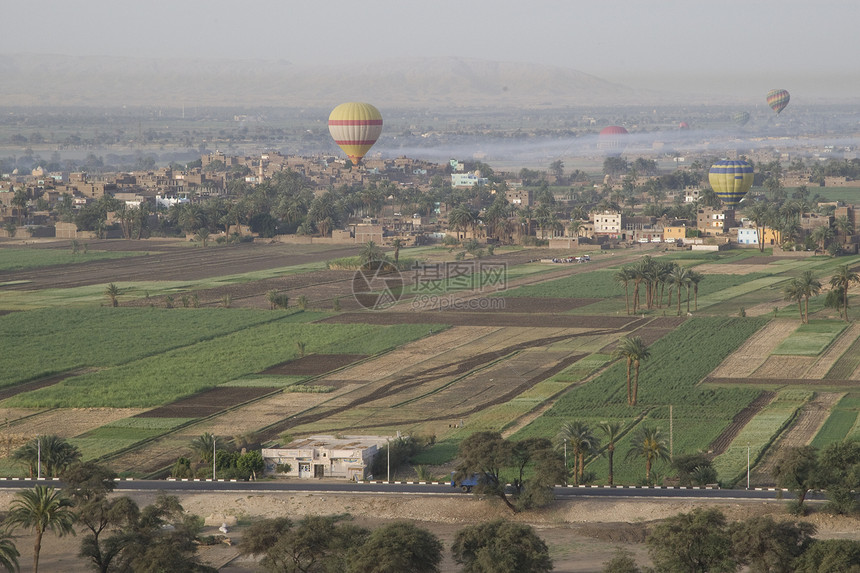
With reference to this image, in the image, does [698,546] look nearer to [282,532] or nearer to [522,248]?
[282,532]

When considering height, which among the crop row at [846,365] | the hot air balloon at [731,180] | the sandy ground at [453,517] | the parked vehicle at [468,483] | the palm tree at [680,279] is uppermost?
the hot air balloon at [731,180]

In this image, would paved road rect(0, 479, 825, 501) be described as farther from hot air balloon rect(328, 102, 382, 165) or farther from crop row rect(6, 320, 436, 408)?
hot air balloon rect(328, 102, 382, 165)

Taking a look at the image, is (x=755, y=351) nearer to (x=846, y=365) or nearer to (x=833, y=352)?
(x=833, y=352)

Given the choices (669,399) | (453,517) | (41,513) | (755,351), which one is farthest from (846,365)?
(41,513)

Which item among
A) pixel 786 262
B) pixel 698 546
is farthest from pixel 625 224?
pixel 698 546

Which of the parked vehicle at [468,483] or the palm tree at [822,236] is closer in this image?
the parked vehicle at [468,483]

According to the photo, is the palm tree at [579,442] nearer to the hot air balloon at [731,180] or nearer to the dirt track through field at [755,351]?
the dirt track through field at [755,351]

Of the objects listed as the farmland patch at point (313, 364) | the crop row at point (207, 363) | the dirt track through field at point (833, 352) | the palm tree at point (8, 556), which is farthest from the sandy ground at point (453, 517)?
the dirt track through field at point (833, 352)
